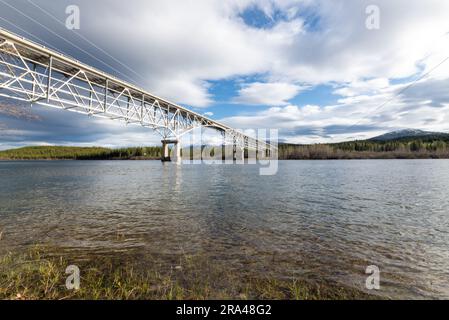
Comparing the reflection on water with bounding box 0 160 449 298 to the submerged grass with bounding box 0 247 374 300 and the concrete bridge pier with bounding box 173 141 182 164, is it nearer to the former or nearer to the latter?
the submerged grass with bounding box 0 247 374 300

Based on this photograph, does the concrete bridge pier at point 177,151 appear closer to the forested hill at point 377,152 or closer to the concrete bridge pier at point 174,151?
the concrete bridge pier at point 174,151

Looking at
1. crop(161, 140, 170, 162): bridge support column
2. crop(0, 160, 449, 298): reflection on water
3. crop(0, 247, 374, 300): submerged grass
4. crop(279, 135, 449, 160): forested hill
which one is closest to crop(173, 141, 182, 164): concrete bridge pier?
crop(161, 140, 170, 162): bridge support column

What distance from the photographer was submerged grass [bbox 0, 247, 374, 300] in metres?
4.27

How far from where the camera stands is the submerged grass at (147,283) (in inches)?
168

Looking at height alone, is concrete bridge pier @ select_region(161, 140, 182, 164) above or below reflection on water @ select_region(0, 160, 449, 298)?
above

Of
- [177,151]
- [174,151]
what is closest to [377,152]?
[177,151]

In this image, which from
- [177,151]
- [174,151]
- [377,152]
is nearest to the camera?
[177,151]

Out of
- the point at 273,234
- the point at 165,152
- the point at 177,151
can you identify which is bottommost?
the point at 273,234

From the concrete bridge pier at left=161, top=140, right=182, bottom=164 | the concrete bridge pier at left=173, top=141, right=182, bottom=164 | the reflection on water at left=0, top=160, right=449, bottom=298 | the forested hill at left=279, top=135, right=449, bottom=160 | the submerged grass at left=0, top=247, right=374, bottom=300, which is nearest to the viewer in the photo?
the submerged grass at left=0, top=247, right=374, bottom=300

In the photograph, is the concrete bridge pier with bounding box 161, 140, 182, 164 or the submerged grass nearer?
the submerged grass

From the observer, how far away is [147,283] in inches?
184

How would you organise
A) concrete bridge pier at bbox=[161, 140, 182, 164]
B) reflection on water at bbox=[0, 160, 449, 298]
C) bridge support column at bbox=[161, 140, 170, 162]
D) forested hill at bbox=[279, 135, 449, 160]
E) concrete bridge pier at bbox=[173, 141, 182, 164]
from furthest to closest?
forested hill at bbox=[279, 135, 449, 160], bridge support column at bbox=[161, 140, 170, 162], concrete bridge pier at bbox=[161, 140, 182, 164], concrete bridge pier at bbox=[173, 141, 182, 164], reflection on water at bbox=[0, 160, 449, 298]

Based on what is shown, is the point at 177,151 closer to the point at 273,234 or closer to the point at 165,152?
the point at 165,152

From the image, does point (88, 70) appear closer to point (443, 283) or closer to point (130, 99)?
point (130, 99)
